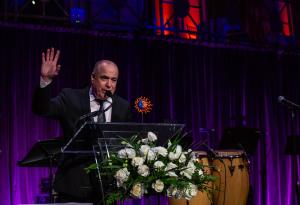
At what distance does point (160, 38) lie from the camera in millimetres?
8031

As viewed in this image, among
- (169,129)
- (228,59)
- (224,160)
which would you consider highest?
(228,59)

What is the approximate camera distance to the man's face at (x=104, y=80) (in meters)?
3.88

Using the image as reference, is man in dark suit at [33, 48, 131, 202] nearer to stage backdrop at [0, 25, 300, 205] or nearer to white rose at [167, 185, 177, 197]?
white rose at [167, 185, 177, 197]

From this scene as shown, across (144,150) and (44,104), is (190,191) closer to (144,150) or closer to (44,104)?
(144,150)

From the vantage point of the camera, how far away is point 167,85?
827 cm

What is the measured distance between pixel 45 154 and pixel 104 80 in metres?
0.95

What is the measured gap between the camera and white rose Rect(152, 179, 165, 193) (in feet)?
9.64

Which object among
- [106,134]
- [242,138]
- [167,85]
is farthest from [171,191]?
[167,85]

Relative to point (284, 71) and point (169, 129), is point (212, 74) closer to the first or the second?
point (284, 71)

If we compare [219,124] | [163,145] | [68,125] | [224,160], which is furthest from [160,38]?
[163,145]

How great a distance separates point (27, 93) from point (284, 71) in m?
4.50

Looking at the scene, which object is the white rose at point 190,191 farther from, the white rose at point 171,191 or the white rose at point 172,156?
the white rose at point 172,156

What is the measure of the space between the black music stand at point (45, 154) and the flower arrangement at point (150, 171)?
4.80 ft

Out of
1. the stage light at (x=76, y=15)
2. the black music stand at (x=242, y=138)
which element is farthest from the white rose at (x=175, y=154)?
the stage light at (x=76, y=15)
